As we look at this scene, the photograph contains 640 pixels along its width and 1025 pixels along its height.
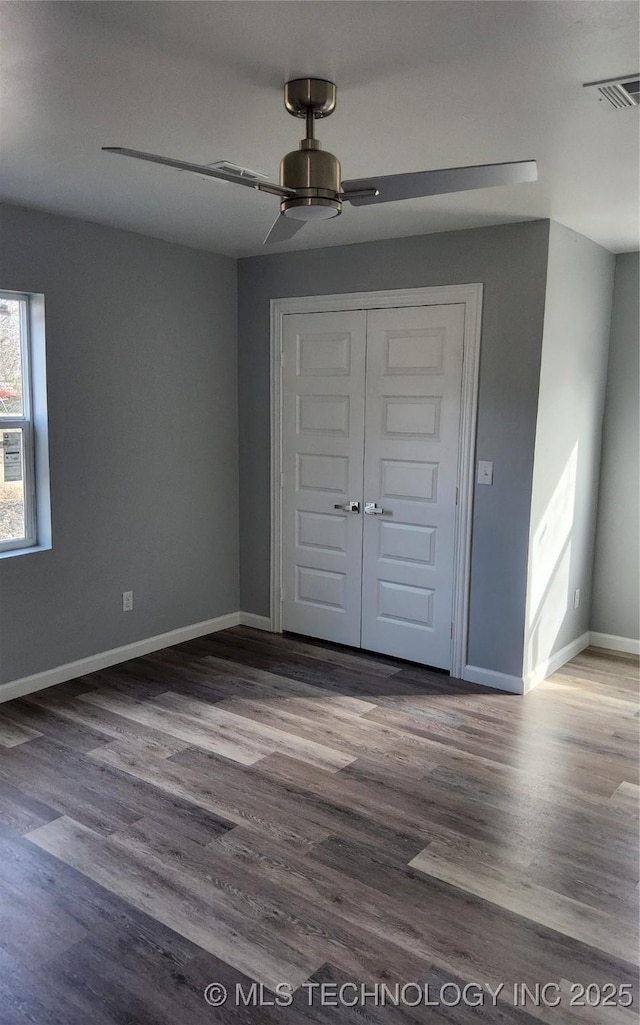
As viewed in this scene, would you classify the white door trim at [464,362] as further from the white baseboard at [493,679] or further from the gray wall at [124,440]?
the gray wall at [124,440]

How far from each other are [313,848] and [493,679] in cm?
181

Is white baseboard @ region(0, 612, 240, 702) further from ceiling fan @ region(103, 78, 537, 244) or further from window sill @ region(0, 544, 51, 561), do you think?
ceiling fan @ region(103, 78, 537, 244)

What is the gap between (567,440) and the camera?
14.2 ft

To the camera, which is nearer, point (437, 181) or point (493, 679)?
point (437, 181)

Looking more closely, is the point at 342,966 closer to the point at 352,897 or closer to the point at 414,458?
the point at 352,897

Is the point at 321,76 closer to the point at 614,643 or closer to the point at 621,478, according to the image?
the point at 621,478

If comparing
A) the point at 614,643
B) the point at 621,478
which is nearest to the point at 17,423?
the point at 621,478

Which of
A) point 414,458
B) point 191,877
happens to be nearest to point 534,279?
point 414,458

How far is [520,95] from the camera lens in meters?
2.23

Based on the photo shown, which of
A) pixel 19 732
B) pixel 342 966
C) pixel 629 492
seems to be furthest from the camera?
pixel 629 492

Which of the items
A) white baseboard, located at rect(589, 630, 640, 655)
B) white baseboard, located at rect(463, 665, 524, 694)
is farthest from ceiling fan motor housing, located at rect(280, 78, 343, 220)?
white baseboard, located at rect(589, 630, 640, 655)

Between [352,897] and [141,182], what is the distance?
9.37 ft

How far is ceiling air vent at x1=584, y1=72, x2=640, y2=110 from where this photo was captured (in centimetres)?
210

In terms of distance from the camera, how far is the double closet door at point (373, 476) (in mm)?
4258
